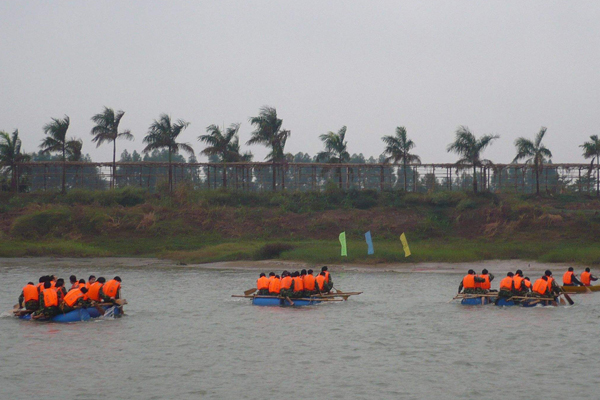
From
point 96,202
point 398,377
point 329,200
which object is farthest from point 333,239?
point 398,377

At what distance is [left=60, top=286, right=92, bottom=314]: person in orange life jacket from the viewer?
27905 millimetres

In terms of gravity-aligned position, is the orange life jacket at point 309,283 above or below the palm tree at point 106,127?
below

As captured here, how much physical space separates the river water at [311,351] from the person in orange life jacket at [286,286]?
925mm

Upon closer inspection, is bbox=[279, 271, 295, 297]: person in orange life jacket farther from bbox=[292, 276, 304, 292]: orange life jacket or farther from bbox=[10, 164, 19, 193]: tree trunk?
bbox=[10, 164, 19, 193]: tree trunk

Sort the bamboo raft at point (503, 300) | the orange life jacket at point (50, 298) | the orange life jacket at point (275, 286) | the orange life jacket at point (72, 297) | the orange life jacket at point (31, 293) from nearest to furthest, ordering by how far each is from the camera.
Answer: the orange life jacket at point (50, 298)
the orange life jacket at point (72, 297)
the orange life jacket at point (31, 293)
the bamboo raft at point (503, 300)
the orange life jacket at point (275, 286)

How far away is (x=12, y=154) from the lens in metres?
72.9

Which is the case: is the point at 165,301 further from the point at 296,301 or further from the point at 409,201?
the point at 409,201

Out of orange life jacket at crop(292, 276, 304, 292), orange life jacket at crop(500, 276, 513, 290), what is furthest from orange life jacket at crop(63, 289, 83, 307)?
orange life jacket at crop(500, 276, 513, 290)

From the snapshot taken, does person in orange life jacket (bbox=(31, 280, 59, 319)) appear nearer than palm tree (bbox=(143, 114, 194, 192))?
Yes

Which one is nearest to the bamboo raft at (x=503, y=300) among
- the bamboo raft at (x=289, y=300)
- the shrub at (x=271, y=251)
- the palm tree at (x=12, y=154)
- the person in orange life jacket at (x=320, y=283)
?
the bamboo raft at (x=289, y=300)

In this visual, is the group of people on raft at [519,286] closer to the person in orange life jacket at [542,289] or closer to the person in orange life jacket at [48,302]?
the person in orange life jacket at [542,289]

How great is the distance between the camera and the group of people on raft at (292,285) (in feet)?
107

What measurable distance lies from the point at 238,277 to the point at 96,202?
2629 cm

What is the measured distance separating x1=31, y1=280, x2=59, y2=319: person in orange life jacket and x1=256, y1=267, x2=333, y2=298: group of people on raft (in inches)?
357
